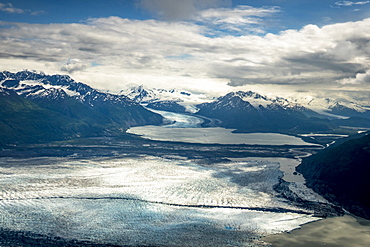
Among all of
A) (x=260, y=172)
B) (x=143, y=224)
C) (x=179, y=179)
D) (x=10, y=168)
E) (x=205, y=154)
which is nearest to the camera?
(x=143, y=224)

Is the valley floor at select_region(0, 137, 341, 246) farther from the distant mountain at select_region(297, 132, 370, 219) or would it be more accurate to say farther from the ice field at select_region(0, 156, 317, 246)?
the distant mountain at select_region(297, 132, 370, 219)

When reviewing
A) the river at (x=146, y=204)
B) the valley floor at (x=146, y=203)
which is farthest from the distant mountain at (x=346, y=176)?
the river at (x=146, y=204)

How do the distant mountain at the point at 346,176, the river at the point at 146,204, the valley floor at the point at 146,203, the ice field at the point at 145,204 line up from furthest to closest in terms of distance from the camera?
the distant mountain at the point at 346,176, the ice field at the point at 145,204, the river at the point at 146,204, the valley floor at the point at 146,203

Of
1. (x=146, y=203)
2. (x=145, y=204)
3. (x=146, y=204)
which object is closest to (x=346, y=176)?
(x=146, y=203)

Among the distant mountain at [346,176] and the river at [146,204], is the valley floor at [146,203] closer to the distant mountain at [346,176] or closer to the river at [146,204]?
the river at [146,204]

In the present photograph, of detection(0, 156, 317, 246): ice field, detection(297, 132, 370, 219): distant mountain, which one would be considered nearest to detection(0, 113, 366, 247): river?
detection(0, 156, 317, 246): ice field

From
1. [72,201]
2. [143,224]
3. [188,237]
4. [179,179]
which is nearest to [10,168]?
[72,201]

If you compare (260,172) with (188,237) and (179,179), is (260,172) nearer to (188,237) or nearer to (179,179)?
(179,179)

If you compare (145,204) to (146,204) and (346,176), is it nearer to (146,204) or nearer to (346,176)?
(146,204)
